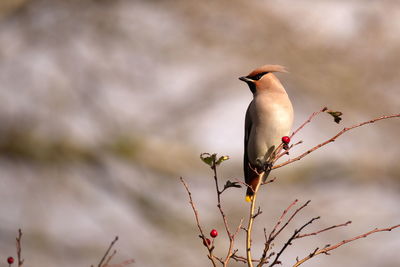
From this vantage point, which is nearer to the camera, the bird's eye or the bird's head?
the bird's head

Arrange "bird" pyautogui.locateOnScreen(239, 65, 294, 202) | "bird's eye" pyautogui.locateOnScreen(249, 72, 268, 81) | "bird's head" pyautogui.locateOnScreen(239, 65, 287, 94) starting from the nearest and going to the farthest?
"bird" pyautogui.locateOnScreen(239, 65, 294, 202) → "bird's head" pyautogui.locateOnScreen(239, 65, 287, 94) → "bird's eye" pyautogui.locateOnScreen(249, 72, 268, 81)

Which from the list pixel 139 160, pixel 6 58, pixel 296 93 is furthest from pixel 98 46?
pixel 296 93

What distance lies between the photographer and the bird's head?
523 centimetres

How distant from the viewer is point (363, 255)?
9859 millimetres

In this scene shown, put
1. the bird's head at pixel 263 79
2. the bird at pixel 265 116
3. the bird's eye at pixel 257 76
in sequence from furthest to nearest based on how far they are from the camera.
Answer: the bird's eye at pixel 257 76 < the bird's head at pixel 263 79 < the bird at pixel 265 116

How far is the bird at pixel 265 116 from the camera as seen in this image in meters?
5.01

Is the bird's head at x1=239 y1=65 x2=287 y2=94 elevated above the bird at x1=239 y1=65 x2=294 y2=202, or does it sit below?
above

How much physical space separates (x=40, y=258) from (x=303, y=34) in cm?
371

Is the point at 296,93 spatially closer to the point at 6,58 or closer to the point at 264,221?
the point at 264,221

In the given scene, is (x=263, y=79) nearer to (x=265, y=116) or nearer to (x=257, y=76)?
(x=257, y=76)

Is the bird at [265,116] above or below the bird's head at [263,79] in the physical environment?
below

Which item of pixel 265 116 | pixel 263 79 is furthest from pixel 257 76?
pixel 265 116

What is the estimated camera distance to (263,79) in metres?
5.28

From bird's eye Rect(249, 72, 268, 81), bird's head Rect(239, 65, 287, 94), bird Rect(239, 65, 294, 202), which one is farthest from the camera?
bird's eye Rect(249, 72, 268, 81)
